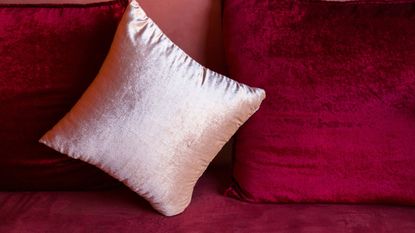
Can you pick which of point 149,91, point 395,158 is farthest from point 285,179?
point 149,91

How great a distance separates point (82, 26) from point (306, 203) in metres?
0.79

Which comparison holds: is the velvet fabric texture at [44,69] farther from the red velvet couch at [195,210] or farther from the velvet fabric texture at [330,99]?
the velvet fabric texture at [330,99]

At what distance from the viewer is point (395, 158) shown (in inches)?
47.8

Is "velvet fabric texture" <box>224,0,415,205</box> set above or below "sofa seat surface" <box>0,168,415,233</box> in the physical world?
above

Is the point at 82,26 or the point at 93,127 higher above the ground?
the point at 82,26

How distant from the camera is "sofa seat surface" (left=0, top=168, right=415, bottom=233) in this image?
3.94ft

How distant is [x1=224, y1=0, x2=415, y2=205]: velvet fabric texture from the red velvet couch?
1.9 inches

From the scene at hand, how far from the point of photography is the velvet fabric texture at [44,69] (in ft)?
4.39

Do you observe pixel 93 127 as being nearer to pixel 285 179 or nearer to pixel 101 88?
pixel 101 88

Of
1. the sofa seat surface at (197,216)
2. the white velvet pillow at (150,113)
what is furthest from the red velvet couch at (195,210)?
the white velvet pillow at (150,113)

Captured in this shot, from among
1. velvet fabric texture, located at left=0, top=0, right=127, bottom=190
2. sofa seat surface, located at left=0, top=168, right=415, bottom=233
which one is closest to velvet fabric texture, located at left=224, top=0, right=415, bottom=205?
sofa seat surface, located at left=0, top=168, right=415, bottom=233

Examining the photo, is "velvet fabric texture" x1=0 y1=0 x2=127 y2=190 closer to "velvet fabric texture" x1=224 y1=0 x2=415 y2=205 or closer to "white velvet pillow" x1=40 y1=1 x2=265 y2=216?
"white velvet pillow" x1=40 y1=1 x2=265 y2=216

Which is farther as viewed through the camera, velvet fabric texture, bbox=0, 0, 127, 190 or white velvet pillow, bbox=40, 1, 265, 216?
velvet fabric texture, bbox=0, 0, 127, 190

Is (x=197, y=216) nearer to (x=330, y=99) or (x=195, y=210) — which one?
(x=195, y=210)
